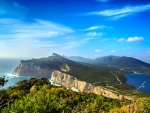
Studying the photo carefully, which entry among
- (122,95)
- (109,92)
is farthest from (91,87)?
(122,95)

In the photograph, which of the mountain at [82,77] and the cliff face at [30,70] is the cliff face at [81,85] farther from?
the cliff face at [30,70]

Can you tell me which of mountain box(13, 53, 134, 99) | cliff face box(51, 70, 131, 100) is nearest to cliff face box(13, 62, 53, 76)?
mountain box(13, 53, 134, 99)

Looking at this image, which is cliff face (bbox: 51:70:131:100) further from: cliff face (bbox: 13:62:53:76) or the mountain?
cliff face (bbox: 13:62:53:76)

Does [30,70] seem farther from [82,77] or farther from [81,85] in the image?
[81,85]

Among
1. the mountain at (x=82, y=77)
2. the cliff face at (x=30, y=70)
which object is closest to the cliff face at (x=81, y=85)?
the mountain at (x=82, y=77)

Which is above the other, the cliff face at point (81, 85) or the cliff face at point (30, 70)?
the cliff face at point (30, 70)

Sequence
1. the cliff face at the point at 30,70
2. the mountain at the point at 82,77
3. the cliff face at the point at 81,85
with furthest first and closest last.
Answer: the cliff face at the point at 30,70, the mountain at the point at 82,77, the cliff face at the point at 81,85

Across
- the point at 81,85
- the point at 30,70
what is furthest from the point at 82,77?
the point at 30,70

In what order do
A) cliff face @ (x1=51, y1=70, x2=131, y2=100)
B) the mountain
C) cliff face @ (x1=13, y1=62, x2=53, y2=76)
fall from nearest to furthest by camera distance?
cliff face @ (x1=51, y1=70, x2=131, y2=100) < the mountain < cliff face @ (x1=13, y1=62, x2=53, y2=76)

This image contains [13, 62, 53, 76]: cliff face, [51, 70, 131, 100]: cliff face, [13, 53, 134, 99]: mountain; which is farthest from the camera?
[13, 62, 53, 76]: cliff face
